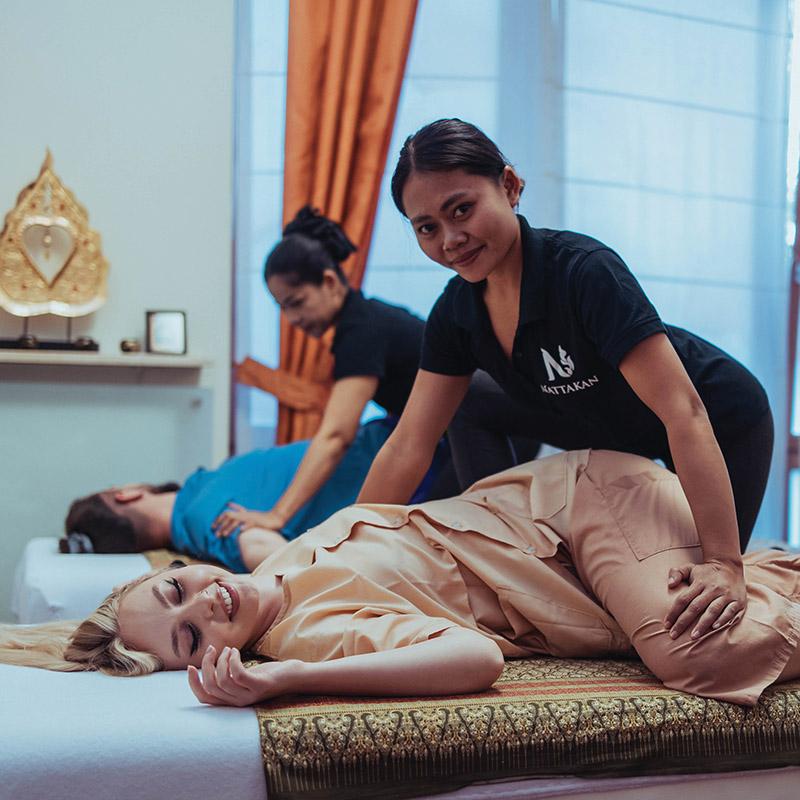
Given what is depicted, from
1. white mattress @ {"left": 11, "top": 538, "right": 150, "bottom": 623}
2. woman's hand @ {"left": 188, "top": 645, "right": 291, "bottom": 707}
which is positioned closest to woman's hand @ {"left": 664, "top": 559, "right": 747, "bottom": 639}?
woman's hand @ {"left": 188, "top": 645, "right": 291, "bottom": 707}

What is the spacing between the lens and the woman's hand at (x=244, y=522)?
2576mm

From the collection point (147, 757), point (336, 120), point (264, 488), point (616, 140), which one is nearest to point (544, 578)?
point (147, 757)

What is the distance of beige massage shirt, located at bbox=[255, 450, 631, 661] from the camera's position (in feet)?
4.78

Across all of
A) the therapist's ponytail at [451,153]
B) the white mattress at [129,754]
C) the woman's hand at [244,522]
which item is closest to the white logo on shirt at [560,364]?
the therapist's ponytail at [451,153]

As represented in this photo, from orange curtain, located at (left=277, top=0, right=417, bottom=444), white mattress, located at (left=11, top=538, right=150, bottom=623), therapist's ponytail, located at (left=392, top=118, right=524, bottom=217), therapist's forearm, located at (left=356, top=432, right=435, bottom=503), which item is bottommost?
white mattress, located at (left=11, top=538, right=150, bottom=623)

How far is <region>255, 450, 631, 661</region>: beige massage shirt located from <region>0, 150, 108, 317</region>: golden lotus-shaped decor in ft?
6.19

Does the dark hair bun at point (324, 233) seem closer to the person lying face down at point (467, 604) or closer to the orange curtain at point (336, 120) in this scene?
the orange curtain at point (336, 120)

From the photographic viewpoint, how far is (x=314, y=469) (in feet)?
8.79

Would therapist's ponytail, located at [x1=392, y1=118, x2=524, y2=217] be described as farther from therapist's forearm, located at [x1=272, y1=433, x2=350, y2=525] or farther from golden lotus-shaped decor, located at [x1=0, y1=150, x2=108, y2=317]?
golden lotus-shaped decor, located at [x1=0, y1=150, x2=108, y2=317]

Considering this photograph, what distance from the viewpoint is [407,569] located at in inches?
60.1

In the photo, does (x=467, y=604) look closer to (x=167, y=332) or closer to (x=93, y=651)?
(x=93, y=651)

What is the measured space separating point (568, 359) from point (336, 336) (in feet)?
4.13

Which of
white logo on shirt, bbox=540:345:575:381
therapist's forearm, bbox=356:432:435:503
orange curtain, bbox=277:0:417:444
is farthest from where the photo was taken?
orange curtain, bbox=277:0:417:444

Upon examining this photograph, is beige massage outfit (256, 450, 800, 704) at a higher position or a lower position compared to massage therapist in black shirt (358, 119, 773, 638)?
lower
